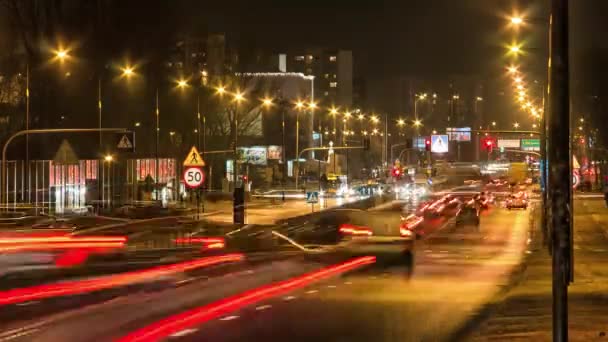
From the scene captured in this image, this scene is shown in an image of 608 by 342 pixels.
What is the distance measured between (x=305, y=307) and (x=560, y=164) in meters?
11.2

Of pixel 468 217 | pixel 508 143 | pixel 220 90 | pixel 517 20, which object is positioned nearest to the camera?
pixel 517 20

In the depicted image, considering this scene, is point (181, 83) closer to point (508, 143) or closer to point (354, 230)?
point (354, 230)

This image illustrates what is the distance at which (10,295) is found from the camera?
19.6 metres

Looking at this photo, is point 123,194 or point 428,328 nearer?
point 428,328

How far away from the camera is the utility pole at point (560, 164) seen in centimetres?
843

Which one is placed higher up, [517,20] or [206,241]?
[517,20]

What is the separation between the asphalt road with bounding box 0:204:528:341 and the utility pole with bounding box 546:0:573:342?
21.4ft

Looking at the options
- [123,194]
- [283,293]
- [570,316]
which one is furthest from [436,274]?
[123,194]

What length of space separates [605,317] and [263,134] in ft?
398

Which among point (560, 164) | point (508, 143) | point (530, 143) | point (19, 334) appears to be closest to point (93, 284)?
point (19, 334)

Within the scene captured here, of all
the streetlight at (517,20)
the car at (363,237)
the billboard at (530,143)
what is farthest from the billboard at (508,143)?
the streetlight at (517,20)

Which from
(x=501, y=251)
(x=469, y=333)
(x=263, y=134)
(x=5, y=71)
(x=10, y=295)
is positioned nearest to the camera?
(x=469, y=333)

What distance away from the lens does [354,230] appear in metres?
30.2

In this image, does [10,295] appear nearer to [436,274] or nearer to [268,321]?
[268,321]
